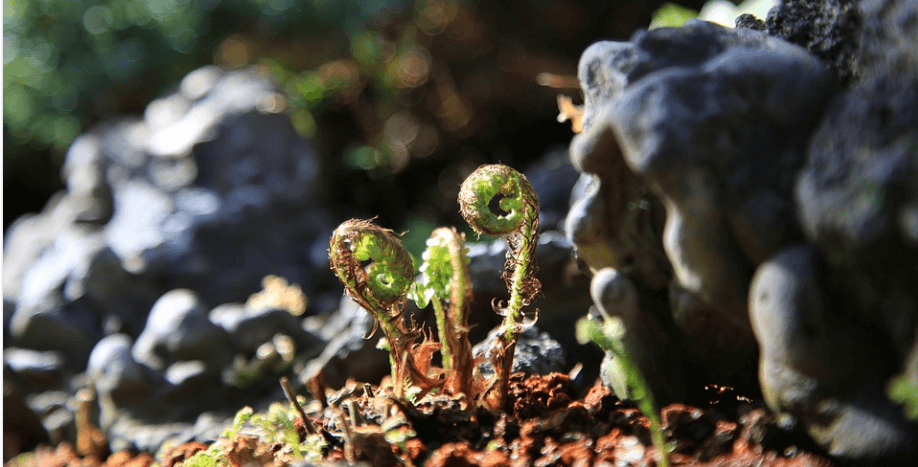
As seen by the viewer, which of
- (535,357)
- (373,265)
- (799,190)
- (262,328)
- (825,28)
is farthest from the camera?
(262,328)

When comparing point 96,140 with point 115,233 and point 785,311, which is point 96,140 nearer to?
point 115,233

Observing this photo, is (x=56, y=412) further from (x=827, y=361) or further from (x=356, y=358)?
(x=827, y=361)

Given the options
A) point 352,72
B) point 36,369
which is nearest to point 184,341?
point 36,369

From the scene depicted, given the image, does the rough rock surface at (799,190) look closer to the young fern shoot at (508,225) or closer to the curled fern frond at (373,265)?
the young fern shoot at (508,225)

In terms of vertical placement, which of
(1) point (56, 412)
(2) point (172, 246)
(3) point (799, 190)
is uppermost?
(3) point (799, 190)

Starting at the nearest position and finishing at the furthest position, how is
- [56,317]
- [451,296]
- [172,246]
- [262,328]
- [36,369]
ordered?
[451,296] → [262,328] → [36,369] → [56,317] → [172,246]

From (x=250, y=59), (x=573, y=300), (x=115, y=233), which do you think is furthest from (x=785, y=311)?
(x=250, y=59)

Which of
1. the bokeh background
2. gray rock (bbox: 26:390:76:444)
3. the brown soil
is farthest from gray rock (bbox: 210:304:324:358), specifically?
the bokeh background

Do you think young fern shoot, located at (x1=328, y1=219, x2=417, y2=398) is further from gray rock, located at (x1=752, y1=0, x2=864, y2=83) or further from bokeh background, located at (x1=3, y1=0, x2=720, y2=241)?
bokeh background, located at (x1=3, y1=0, x2=720, y2=241)
